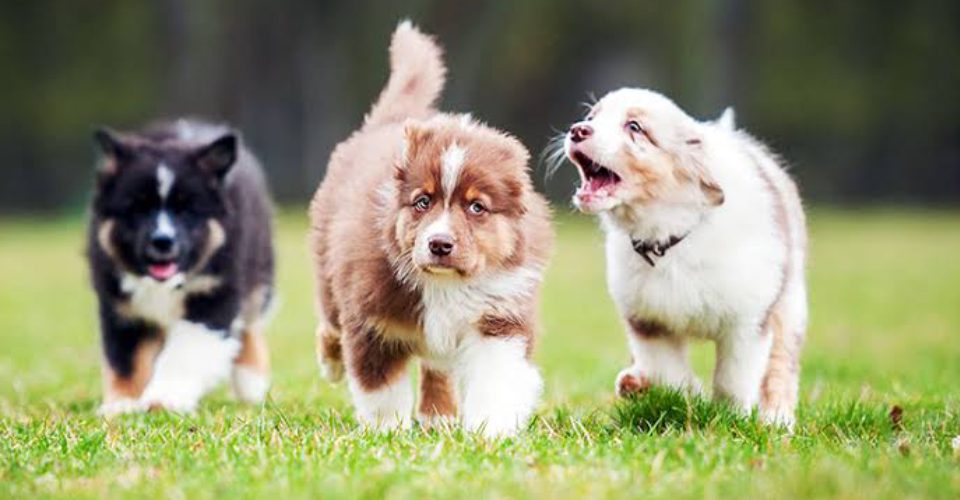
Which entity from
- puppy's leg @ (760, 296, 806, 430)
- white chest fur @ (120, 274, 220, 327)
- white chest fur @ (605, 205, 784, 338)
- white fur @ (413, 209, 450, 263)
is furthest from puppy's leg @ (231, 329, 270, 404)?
puppy's leg @ (760, 296, 806, 430)

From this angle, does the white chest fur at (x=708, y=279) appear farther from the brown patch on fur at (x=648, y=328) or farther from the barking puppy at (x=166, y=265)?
the barking puppy at (x=166, y=265)

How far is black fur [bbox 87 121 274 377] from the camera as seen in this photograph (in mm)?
7270

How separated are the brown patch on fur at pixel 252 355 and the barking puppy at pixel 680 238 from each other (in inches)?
101

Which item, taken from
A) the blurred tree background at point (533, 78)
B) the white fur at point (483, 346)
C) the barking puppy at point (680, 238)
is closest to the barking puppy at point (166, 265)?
the white fur at point (483, 346)

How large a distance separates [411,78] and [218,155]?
120 centimetres

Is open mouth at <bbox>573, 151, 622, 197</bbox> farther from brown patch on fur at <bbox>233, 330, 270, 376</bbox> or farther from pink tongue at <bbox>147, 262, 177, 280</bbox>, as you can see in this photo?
brown patch on fur at <bbox>233, 330, 270, 376</bbox>

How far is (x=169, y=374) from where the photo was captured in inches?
281

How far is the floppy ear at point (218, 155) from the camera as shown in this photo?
7.47 meters

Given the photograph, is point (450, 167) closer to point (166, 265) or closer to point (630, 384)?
point (630, 384)

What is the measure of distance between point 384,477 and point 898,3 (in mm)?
36686

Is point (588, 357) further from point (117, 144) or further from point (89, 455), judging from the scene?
point (89, 455)

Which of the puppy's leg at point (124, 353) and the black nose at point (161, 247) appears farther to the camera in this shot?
the puppy's leg at point (124, 353)

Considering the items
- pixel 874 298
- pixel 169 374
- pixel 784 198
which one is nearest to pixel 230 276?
pixel 169 374

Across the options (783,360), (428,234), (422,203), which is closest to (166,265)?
(422,203)
